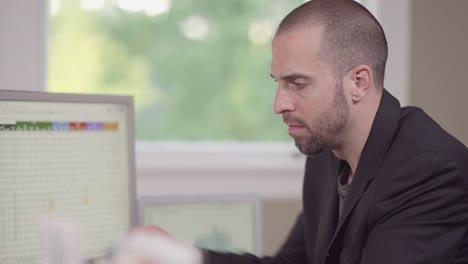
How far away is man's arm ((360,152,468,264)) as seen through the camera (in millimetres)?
1138

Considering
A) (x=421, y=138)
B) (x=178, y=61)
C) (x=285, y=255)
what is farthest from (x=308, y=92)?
(x=178, y=61)

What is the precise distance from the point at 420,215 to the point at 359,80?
0.34 m

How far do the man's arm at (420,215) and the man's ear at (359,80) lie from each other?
0.21 m

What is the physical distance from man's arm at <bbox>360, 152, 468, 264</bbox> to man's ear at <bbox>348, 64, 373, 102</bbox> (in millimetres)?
206

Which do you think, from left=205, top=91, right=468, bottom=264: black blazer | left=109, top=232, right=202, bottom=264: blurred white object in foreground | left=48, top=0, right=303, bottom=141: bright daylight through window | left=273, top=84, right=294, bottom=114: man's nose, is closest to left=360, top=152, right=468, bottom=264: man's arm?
left=205, top=91, right=468, bottom=264: black blazer

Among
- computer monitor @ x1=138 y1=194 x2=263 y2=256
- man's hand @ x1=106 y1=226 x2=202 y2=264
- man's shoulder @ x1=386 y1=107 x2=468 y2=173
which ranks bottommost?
computer monitor @ x1=138 y1=194 x2=263 y2=256

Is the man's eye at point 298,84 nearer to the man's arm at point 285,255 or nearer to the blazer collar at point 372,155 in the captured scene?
the blazer collar at point 372,155

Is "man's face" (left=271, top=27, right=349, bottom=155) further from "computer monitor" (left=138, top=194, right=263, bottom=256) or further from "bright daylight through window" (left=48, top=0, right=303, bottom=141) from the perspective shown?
"bright daylight through window" (left=48, top=0, right=303, bottom=141)

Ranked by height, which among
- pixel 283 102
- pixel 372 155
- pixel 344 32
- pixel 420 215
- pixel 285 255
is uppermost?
pixel 344 32

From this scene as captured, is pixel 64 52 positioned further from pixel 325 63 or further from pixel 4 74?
pixel 325 63

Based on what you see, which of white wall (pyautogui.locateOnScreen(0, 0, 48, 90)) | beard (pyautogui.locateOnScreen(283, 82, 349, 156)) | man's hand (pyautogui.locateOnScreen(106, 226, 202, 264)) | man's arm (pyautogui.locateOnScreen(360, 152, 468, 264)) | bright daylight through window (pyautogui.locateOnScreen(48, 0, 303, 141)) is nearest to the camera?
man's hand (pyautogui.locateOnScreen(106, 226, 202, 264))

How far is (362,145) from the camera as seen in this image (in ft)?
4.55

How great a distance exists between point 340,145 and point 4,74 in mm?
1004

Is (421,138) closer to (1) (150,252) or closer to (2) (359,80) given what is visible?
(2) (359,80)
